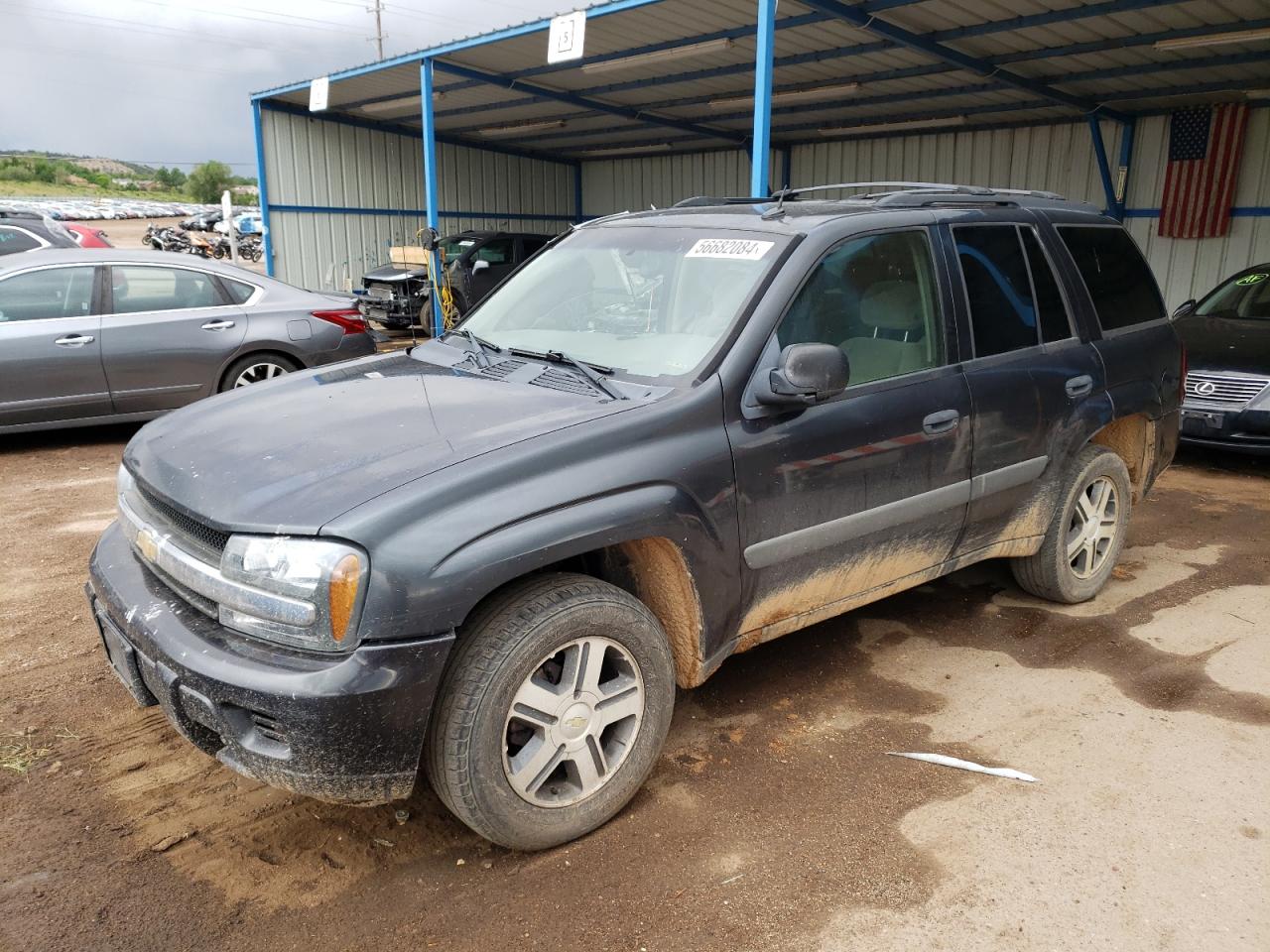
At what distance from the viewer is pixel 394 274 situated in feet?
48.0

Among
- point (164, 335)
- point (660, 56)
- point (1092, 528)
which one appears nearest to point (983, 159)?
point (660, 56)

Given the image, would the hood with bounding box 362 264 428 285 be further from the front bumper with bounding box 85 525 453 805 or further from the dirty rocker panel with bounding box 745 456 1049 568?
the front bumper with bounding box 85 525 453 805

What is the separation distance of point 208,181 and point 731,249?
9809 cm

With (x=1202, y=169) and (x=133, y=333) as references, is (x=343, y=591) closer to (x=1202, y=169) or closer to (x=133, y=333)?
(x=133, y=333)

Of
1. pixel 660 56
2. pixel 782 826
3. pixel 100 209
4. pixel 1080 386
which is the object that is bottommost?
pixel 782 826

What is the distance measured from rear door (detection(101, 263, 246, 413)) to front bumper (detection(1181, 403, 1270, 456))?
7397 millimetres

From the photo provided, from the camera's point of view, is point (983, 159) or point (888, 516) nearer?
point (888, 516)

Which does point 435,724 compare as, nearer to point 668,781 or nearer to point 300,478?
point 300,478

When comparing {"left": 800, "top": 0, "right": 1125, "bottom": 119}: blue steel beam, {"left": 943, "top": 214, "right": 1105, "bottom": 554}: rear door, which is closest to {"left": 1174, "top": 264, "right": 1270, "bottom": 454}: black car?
{"left": 943, "top": 214, "right": 1105, "bottom": 554}: rear door

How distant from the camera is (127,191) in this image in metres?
96.1

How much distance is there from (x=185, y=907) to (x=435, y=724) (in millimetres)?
842

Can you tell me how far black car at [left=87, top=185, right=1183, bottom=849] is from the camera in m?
A: 2.25

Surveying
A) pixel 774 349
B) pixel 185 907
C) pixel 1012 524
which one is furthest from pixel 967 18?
pixel 185 907

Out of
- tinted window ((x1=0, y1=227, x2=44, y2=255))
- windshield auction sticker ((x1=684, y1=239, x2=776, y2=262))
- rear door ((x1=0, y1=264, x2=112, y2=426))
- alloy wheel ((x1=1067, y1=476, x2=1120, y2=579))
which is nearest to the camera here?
windshield auction sticker ((x1=684, y1=239, x2=776, y2=262))
